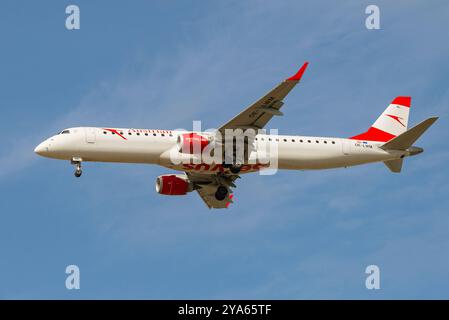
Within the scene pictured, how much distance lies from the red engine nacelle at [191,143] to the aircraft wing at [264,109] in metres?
1.49

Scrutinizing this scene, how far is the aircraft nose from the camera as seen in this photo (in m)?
66.0

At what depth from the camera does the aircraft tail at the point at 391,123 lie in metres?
71.9

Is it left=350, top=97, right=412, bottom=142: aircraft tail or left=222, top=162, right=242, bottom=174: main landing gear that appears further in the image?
left=350, top=97, right=412, bottom=142: aircraft tail

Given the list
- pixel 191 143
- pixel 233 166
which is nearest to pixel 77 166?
pixel 191 143

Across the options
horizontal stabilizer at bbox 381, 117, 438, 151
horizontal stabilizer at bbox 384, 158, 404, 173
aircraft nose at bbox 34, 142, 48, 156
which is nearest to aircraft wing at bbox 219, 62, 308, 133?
horizontal stabilizer at bbox 381, 117, 438, 151

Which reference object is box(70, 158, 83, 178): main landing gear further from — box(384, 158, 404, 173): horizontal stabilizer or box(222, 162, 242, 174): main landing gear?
box(384, 158, 404, 173): horizontal stabilizer

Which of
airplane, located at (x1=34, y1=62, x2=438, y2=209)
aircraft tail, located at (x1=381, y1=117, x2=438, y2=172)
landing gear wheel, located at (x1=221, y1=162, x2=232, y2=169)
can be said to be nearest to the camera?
airplane, located at (x1=34, y1=62, x2=438, y2=209)

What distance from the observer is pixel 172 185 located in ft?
237

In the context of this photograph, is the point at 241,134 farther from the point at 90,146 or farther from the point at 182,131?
the point at 90,146

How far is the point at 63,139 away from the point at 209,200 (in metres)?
13.1

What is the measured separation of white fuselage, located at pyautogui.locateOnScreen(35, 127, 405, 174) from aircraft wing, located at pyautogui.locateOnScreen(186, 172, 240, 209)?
3778 mm

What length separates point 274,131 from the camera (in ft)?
226

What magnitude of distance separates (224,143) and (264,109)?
4612 millimetres

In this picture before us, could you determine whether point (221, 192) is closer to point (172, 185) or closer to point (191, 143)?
point (172, 185)
